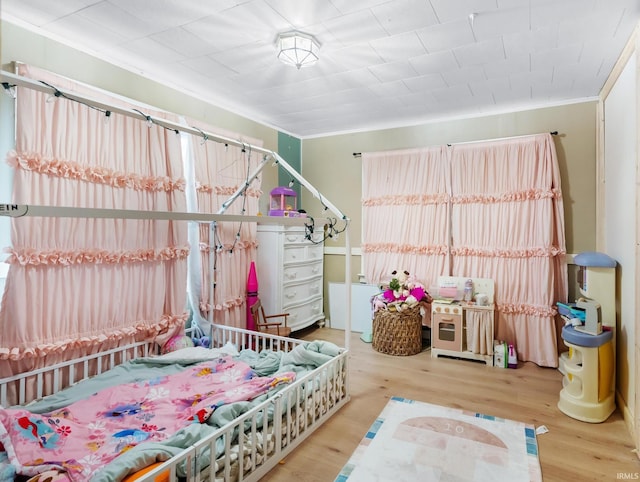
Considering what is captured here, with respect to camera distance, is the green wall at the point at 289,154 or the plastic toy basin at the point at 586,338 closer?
the plastic toy basin at the point at 586,338

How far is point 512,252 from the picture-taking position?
Answer: 146 inches

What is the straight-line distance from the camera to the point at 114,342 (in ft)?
8.70

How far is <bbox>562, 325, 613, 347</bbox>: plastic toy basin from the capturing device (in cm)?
252

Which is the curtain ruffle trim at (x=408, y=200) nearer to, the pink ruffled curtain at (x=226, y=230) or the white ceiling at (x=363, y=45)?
the white ceiling at (x=363, y=45)

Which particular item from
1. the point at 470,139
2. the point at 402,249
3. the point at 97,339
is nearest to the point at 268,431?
the point at 97,339

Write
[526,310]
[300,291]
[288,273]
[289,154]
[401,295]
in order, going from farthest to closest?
1. [289,154]
2. [300,291]
3. [288,273]
4. [401,295]
5. [526,310]

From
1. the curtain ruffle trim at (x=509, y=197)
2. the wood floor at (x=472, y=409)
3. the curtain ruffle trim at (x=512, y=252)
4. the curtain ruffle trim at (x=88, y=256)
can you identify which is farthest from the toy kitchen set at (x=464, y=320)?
the curtain ruffle trim at (x=88, y=256)

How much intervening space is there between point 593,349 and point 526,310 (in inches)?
44.2

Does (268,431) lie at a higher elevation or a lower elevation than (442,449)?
higher

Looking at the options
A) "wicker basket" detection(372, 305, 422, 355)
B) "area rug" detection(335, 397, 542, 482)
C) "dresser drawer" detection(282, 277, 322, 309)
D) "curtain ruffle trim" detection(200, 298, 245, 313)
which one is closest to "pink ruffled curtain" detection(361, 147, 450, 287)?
"wicker basket" detection(372, 305, 422, 355)

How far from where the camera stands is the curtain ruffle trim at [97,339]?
2.13m

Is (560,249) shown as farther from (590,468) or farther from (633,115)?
(590,468)

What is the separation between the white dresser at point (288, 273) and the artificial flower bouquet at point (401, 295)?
79 centimetres

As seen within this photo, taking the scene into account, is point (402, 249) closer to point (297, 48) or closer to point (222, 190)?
point (222, 190)
